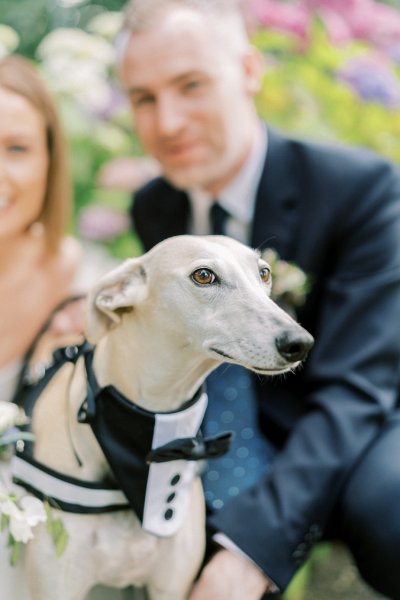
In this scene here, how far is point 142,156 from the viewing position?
8.54ft

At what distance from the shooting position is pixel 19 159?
1.49m

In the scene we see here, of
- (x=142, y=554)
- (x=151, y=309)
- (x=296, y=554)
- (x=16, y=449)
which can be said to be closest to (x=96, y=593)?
(x=142, y=554)

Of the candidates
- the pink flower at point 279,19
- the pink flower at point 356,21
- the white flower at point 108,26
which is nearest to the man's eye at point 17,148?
the white flower at point 108,26

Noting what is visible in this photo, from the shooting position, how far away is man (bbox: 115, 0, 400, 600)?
55.8 inches

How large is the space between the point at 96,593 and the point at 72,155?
1632 mm

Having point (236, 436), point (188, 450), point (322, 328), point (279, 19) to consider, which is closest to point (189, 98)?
point (322, 328)

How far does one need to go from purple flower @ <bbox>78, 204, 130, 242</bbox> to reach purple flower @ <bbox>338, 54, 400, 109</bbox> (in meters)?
0.93

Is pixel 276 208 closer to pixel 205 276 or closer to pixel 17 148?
pixel 17 148

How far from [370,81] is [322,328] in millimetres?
1208

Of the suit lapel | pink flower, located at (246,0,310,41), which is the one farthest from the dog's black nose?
pink flower, located at (246,0,310,41)

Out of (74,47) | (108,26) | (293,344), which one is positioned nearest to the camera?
(293,344)

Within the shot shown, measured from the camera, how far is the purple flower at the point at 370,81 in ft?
8.04

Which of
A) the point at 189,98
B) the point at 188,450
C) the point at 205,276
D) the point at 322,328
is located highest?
the point at 205,276

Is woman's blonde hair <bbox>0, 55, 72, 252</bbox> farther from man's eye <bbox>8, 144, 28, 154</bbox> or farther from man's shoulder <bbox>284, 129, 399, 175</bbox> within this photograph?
man's shoulder <bbox>284, 129, 399, 175</bbox>
